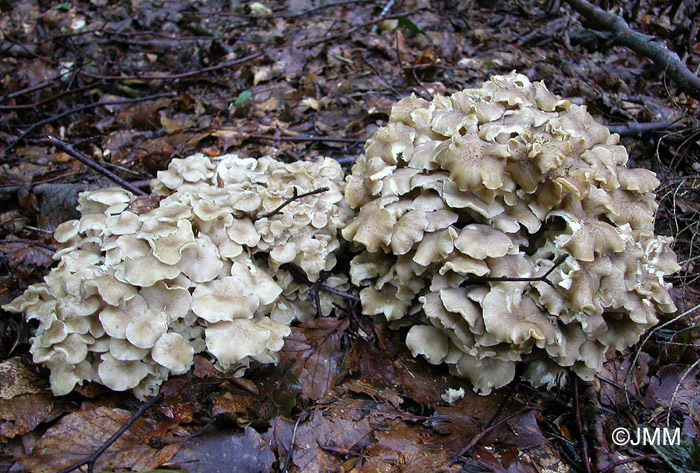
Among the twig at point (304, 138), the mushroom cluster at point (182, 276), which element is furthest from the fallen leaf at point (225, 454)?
the twig at point (304, 138)

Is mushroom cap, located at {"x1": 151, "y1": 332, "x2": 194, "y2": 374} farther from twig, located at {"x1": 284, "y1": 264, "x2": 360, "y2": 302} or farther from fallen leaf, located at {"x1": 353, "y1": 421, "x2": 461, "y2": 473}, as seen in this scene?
fallen leaf, located at {"x1": 353, "y1": 421, "x2": 461, "y2": 473}

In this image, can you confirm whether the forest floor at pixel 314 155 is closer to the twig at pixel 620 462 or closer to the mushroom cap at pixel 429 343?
the twig at pixel 620 462

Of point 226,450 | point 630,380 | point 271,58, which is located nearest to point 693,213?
point 630,380

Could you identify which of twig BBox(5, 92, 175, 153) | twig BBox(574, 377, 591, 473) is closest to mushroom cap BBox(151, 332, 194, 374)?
twig BBox(574, 377, 591, 473)

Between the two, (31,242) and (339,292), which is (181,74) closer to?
(31,242)

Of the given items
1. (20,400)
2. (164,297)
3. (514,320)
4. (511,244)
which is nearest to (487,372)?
(514,320)

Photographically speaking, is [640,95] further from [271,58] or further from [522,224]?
[271,58]
